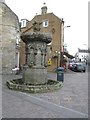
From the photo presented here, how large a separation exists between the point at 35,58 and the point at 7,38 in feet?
41.2

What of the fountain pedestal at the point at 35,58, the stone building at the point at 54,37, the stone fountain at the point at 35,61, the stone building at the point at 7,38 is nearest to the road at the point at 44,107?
the stone fountain at the point at 35,61

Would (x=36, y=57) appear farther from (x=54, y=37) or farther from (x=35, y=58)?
(x=54, y=37)

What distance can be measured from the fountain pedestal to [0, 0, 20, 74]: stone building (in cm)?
1160

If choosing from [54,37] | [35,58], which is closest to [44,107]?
[35,58]

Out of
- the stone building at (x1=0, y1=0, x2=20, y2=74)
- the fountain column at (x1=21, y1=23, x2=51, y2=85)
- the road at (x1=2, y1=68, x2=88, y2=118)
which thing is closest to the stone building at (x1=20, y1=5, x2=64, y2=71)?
the stone building at (x1=0, y1=0, x2=20, y2=74)

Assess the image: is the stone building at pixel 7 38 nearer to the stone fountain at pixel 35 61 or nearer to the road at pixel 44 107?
the stone fountain at pixel 35 61

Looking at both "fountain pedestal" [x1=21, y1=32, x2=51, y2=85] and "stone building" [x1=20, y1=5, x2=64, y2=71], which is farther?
"stone building" [x1=20, y1=5, x2=64, y2=71]

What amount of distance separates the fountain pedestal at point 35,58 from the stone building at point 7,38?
11598mm

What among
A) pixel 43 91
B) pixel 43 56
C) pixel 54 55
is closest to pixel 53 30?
pixel 54 55

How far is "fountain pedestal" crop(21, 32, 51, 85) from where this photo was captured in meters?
14.7

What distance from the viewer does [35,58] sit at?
1521cm

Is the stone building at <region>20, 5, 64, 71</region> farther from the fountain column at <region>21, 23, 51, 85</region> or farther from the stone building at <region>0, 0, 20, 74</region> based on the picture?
the fountain column at <region>21, 23, 51, 85</region>

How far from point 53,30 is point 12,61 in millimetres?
10167

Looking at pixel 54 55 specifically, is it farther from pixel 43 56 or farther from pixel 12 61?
pixel 43 56
